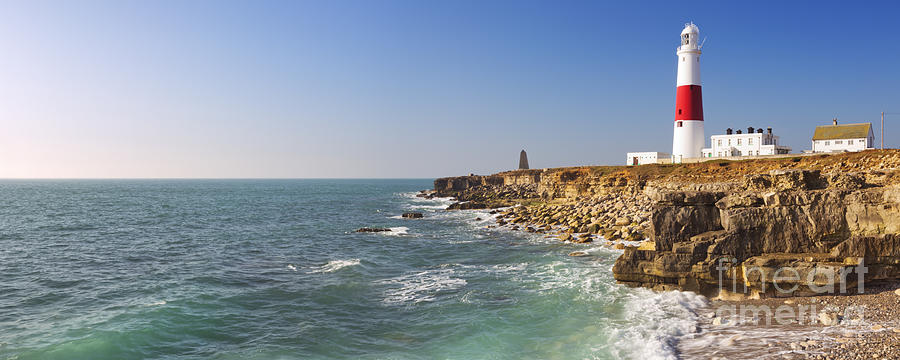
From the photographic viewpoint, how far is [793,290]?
13.2 metres

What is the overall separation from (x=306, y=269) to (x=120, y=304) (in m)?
7.59

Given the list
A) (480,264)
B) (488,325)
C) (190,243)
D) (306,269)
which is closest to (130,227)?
(190,243)

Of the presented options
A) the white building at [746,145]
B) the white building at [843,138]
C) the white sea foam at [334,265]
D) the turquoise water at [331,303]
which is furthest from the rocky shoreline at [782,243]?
the white building at [843,138]

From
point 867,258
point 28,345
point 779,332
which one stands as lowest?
point 28,345

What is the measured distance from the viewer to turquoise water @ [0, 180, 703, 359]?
39.9 feet

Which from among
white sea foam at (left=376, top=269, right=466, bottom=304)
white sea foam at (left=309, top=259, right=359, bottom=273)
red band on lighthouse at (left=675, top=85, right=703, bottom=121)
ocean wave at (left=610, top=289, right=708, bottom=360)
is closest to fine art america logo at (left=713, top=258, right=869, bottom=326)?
ocean wave at (left=610, top=289, right=708, bottom=360)

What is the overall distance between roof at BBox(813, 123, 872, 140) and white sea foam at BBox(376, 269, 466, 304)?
4884cm

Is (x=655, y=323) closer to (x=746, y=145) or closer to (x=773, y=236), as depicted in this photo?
(x=773, y=236)

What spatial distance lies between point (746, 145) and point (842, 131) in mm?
8884

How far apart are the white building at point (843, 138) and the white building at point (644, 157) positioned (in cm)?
1442

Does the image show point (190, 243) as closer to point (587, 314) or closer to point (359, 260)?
point (359, 260)

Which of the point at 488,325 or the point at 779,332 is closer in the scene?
the point at 779,332

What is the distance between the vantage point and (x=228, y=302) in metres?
16.6

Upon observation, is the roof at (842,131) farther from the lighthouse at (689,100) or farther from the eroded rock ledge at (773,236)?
the eroded rock ledge at (773,236)
